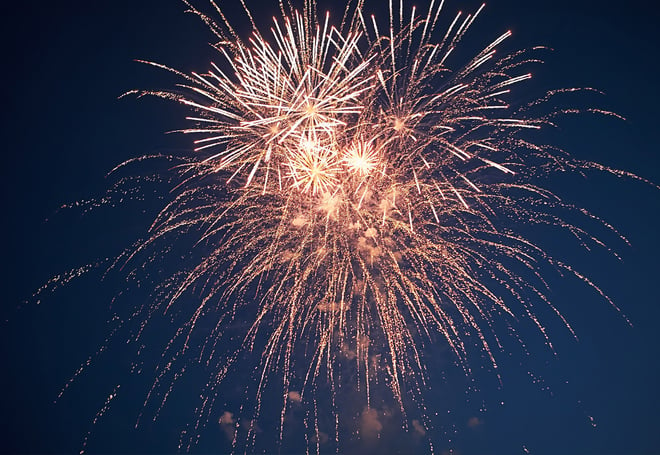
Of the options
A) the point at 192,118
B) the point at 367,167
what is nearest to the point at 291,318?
the point at 367,167

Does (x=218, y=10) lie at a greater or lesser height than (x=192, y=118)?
greater

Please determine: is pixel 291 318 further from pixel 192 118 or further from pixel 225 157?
pixel 192 118

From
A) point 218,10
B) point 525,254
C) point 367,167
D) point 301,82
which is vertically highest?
point 218,10

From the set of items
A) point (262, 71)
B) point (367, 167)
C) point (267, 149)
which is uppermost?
point (262, 71)

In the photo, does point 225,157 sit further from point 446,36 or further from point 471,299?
point 471,299

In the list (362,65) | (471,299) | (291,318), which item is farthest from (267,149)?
(471,299)

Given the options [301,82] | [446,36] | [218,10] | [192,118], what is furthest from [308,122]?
[446,36]

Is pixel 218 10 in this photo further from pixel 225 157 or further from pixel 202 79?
pixel 225 157

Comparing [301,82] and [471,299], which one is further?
[471,299]

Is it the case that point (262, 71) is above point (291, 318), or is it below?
above
